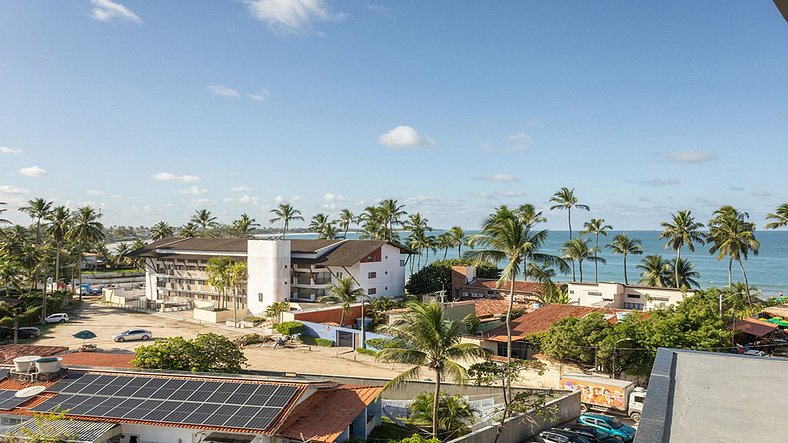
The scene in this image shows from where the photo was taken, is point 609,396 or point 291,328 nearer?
point 609,396

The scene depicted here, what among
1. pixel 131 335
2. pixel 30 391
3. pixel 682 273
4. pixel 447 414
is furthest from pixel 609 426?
pixel 682 273

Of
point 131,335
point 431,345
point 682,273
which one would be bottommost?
point 131,335

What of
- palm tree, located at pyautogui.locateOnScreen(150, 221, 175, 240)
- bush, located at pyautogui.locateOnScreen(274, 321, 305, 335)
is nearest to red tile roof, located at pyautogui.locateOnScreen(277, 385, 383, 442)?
bush, located at pyautogui.locateOnScreen(274, 321, 305, 335)

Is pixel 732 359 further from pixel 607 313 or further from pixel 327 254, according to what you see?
pixel 327 254

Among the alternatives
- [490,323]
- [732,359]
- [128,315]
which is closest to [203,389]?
[732,359]

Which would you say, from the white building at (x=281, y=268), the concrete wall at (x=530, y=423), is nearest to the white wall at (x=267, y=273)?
the white building at (x=281, y=268)

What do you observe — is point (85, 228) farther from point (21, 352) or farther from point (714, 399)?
point (714, 399)
